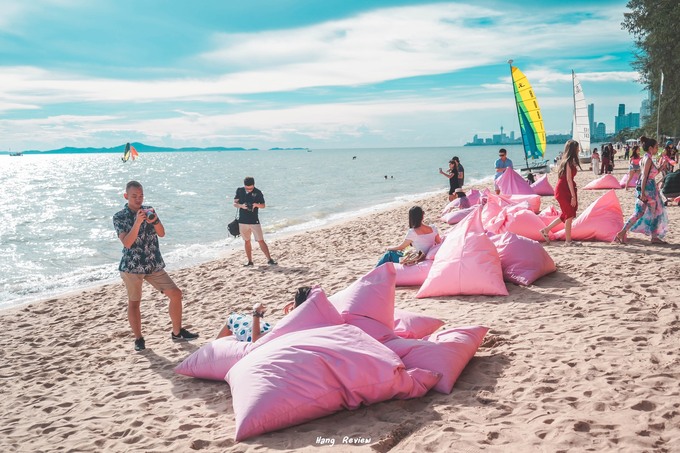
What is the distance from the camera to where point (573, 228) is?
886 centimetres

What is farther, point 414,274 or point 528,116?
point 528,116

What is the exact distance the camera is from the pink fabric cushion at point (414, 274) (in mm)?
6949

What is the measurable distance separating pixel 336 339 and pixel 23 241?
1931 centimetres

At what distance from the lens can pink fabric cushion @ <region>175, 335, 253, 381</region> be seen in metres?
4.37

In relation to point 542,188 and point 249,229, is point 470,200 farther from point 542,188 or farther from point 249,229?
point 249,229

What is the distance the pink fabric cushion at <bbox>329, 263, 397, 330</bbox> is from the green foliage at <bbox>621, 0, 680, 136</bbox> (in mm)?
28476

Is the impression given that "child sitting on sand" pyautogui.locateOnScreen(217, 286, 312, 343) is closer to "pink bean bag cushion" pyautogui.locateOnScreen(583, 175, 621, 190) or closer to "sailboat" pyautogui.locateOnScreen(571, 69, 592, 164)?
"pink bean bag cushion" pyautogui.locateOnScreen(583, 175, 621, 190)

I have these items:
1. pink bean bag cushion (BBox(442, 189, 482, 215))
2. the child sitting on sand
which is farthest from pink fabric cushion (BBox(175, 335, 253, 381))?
pink bean bag cushion (BBox(442, 189, 482, 215))

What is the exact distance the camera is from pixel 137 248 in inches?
216

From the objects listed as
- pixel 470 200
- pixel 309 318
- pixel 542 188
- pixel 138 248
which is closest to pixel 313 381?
pixel 309 318

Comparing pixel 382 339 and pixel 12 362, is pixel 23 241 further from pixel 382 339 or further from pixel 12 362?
pixel 382 339

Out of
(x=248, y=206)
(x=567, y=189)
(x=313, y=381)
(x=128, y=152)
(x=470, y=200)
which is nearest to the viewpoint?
(x=313, y=381)

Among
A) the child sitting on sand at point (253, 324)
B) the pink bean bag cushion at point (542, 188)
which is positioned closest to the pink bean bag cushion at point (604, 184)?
the pink bean bag cushion at point (542, 188)

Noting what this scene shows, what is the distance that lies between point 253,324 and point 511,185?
10745mm
